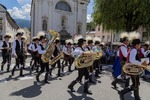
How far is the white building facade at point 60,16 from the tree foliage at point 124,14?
80.8 ft

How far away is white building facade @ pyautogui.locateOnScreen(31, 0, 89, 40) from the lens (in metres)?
45.0

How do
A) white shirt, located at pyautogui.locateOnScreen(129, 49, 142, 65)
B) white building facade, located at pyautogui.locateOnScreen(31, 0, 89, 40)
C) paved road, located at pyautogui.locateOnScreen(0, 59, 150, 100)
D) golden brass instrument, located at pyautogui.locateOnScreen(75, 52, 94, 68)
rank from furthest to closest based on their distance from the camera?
1. white building facade, located at pyautogui.locateOnScreen(31, 0, 89, 40)
2. golden brass instrument, located at pyautogui.locateOnScreen(75, 52, 94, 68)
3. paved road, located at pyautogui.locateOnScreen(0, 59, 150, 100)
4. white shirt, located at pyautogui.locateOnScreen(129, 49, 142, 65)

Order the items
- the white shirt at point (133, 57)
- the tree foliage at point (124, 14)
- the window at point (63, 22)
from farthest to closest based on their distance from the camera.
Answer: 1. the window at point (63, 22)
2. the tree foliage at point (124, 14)
3. the white shirt at point (133, 57)

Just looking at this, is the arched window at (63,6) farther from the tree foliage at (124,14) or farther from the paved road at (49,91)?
the paved road at (49,91)

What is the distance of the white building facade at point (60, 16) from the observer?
45.0 metres

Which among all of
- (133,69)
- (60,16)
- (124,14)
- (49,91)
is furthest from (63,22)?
(133,69)

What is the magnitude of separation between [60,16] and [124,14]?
2751cm

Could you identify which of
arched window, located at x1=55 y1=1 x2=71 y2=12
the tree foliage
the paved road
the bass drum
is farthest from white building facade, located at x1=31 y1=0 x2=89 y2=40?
the bass drum

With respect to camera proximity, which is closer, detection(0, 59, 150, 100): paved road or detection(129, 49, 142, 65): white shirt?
detection(129, 49, 142, 65): white shirt

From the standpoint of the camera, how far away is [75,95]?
298 inches

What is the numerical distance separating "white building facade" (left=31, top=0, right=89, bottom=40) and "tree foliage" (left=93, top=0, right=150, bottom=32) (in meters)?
24.6

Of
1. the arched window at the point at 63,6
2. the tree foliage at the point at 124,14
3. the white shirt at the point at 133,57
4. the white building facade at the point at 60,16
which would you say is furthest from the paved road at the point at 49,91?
the arched window at the point at 63,6

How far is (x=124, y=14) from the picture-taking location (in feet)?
69.6

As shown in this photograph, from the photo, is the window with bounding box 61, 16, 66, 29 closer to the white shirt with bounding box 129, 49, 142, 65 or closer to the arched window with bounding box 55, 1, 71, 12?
the arched window with bounding box 55, 1, 71, 12
